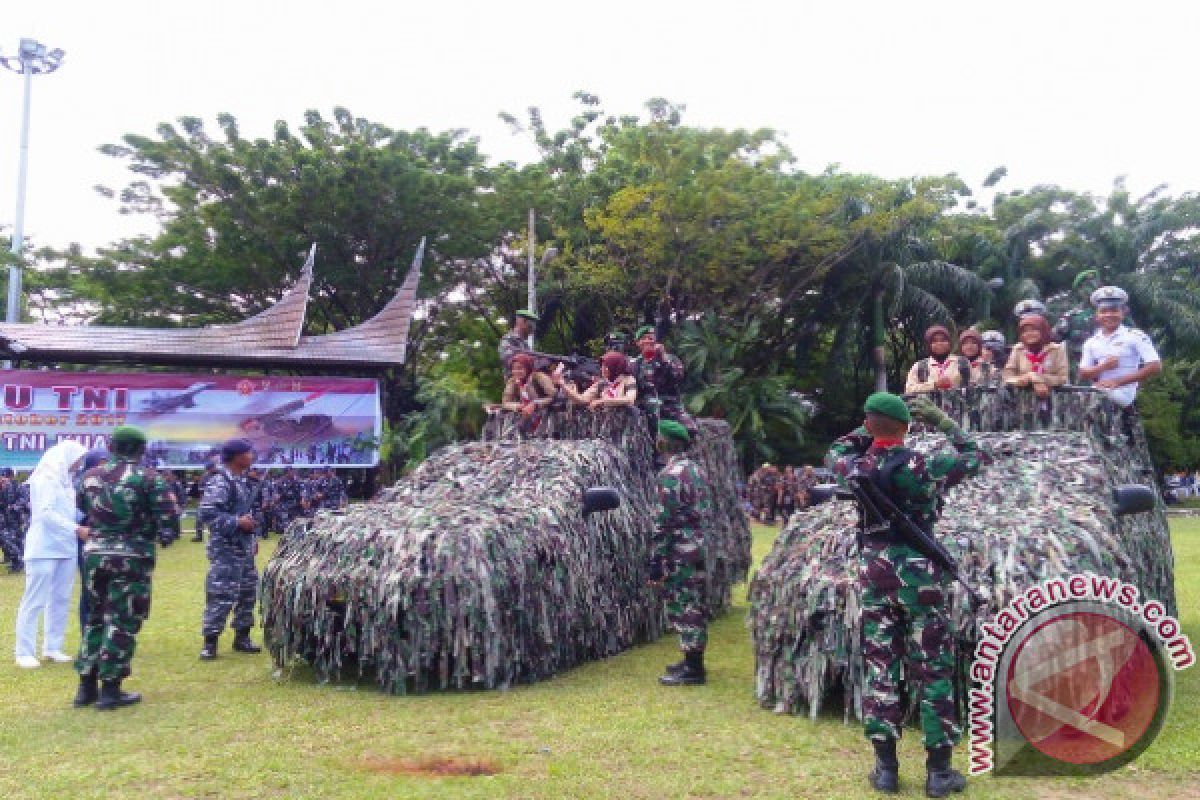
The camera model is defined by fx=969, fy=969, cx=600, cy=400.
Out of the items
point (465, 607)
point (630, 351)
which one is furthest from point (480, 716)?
point (630, 351)

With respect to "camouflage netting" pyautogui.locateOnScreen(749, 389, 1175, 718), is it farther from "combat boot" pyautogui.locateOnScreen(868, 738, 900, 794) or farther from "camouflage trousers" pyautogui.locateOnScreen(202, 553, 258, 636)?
"camouflage trousers" pyautogui.locateOnScreen(202, 553, 258, 636)

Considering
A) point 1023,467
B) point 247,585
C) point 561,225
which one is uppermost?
point 561,225

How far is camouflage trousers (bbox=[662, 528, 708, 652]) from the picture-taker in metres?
6.09

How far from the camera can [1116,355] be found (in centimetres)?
688

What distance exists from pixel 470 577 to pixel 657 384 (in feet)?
10.6

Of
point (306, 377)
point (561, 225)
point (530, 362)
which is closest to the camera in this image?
point (530, 362)

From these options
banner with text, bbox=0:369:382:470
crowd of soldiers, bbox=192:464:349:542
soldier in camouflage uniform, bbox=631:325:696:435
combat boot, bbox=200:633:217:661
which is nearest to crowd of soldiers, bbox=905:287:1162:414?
soldier in camouflage uniform, bbox=631:325:696:435

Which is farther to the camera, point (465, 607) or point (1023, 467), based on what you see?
point (1023, 467)

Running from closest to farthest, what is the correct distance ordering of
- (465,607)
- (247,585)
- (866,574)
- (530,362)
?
(866,574) < (465,607) < (247,585) < (530,362)

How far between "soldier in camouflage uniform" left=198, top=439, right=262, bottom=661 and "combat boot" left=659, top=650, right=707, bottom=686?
3.38 meters

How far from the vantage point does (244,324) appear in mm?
21703

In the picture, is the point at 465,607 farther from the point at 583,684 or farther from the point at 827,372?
the point at 827,372

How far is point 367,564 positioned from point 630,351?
5369 mm

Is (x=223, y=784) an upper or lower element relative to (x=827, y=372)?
lower
